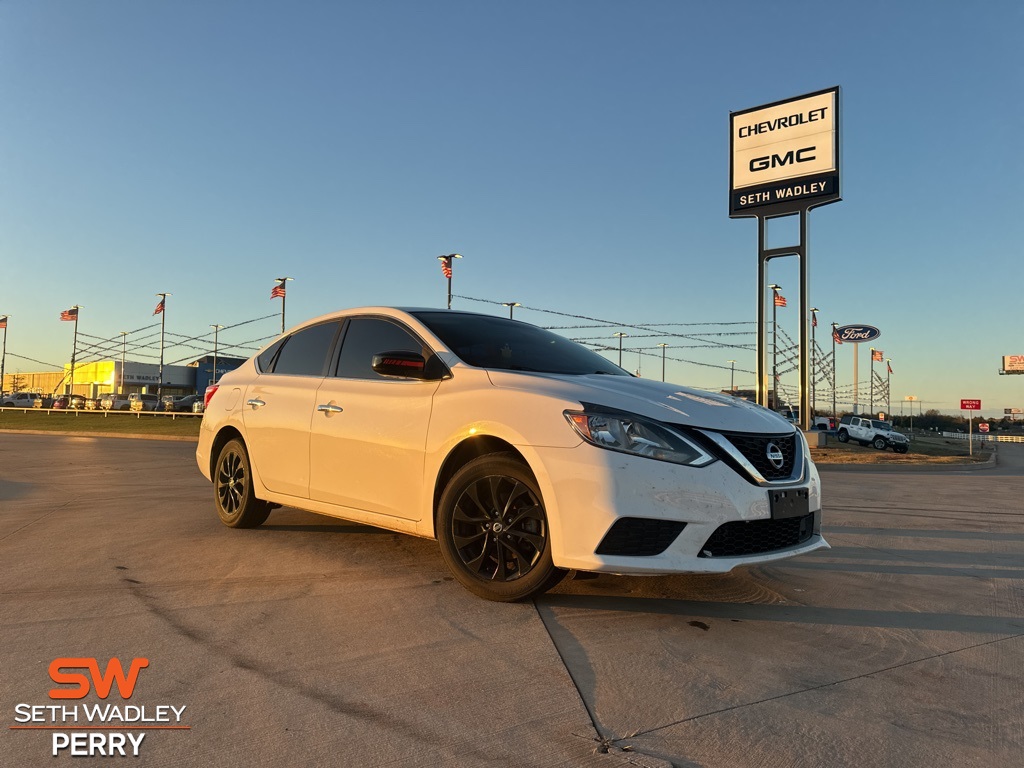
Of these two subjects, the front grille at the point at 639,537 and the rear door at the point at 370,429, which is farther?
the rear door at the point at 370,429

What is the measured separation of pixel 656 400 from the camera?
3781mm

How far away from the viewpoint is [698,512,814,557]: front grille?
3463 millimetres

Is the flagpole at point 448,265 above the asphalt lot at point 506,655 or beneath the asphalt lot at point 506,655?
above

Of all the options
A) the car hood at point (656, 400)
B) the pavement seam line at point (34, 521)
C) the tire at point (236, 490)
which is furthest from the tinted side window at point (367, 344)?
the pavement seam line at point (34, 521)

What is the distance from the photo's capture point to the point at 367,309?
518 centimetres

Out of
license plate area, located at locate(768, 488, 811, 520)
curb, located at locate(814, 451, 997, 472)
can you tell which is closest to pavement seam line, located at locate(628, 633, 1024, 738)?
license plate area, located at locate(768, 488, 811, 520)

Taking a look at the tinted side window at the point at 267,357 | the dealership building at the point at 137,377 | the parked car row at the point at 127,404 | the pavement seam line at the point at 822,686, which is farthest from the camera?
the dealership building at the point at 137,377

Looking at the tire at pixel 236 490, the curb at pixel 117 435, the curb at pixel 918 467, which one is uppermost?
the tire at pixel 236 490

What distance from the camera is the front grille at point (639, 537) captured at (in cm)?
339

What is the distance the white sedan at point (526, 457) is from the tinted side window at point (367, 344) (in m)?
0.01

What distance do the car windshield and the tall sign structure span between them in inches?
956

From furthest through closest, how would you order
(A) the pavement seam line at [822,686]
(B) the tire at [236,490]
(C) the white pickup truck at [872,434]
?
(C) the white pickup truck at [872,434], (B) the tire at [236,490], (A) the pavement seam line at [822,686]

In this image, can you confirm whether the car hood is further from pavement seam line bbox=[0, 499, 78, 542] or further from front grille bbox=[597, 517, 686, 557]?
pavement seam line bbox=[0, 499, 78, 542]

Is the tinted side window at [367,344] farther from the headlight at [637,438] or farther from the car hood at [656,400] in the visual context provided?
the headlight at [637,438]
